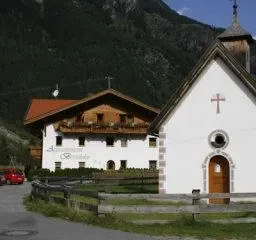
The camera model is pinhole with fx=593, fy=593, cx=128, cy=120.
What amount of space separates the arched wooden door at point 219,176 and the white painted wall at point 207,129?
12.6 inches

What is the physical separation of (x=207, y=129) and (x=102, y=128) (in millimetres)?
32163

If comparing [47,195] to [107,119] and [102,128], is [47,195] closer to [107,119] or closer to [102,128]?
[102,128]

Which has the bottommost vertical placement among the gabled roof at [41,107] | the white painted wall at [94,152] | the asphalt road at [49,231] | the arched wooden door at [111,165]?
the asphalt road at [49,231]

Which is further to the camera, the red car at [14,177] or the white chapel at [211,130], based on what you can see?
the red car at [14,177]

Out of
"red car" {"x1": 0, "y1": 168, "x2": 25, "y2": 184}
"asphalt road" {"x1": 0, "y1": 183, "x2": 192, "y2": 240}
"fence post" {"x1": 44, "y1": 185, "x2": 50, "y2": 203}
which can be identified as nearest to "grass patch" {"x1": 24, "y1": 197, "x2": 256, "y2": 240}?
"asphalt road" {"x1": 0, "y1": 183, "x2": 192, "y2": 240}

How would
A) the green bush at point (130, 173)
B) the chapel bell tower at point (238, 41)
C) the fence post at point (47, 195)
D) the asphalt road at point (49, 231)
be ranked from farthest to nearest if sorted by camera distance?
the green bush at point (130, 173) < the chapel bell tower at point (238, 41) < the fence post at point (47, 195) < the asphalt road at point (49, 231)

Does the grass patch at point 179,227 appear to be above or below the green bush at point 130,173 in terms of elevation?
below

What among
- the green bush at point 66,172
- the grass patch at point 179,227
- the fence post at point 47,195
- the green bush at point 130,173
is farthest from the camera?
the green bush at point 66,172

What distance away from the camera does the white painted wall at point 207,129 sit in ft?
86.2

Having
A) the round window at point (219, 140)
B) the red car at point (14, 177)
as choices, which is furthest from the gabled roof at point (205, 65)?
the red car at point (14, 177)

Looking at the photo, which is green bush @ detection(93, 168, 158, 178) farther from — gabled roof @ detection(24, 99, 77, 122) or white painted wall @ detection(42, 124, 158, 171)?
gabled roof @ detection(24, 99, 77, 122)

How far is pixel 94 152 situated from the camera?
194 feet

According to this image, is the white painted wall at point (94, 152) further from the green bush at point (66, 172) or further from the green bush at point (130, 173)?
the green bush at point (66, 172)

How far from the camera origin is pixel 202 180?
26.7 metres
